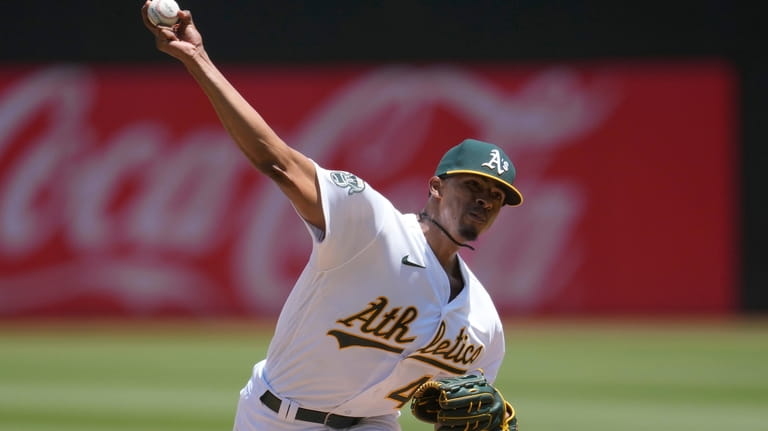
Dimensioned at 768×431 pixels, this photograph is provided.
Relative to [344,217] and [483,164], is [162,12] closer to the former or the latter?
[344,217]

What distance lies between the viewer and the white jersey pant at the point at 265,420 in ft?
13.0

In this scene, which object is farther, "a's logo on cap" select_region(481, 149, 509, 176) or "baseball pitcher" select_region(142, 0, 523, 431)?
"a's logo on cap" select_region(481, 149, 509, 176)

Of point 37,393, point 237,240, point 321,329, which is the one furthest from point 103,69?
point 321,329

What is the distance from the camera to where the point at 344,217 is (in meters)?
3.51

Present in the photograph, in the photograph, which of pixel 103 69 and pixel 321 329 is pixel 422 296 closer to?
pixel 321 329

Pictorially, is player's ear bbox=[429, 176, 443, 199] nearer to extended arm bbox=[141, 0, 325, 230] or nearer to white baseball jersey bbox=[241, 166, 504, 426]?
white baseball jersey bbox=[241, 166, 504, 426]

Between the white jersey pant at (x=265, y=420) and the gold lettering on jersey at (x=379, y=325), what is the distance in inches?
14.3

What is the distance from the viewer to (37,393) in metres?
9.32

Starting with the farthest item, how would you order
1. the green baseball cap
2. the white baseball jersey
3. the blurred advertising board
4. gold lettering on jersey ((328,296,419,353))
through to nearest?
the blurred advertising board < the green baseball cap < gold lettering on jersey ((328,296,419,353)) < the white baseball jersey

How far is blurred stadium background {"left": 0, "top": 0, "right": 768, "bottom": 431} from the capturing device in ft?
49.8

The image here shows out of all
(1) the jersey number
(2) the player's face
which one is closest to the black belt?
(1) the jersey number

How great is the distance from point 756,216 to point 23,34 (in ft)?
36.5

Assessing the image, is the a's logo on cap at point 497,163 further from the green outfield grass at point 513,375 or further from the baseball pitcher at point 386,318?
the green outfield grass at point 513,375

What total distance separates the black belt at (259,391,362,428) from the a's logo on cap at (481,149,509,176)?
1.07 metres
